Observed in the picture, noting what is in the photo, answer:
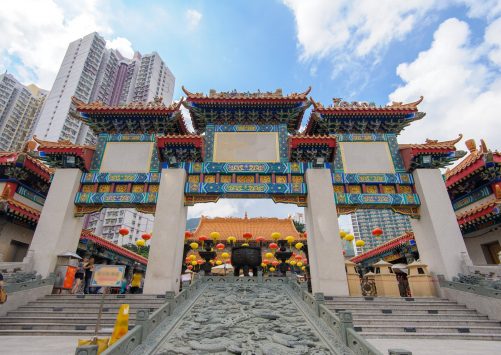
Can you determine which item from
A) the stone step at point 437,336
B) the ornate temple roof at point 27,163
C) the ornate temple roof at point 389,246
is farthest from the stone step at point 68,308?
the ornate temple roof at point 389,246

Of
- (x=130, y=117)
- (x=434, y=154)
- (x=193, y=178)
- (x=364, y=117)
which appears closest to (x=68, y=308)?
(x=193, y=178)

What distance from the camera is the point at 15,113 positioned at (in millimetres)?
63219

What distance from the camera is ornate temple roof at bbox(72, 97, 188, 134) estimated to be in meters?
13.6

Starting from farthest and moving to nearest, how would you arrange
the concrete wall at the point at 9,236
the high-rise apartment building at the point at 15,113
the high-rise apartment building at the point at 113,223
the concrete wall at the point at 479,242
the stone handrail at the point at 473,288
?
1. the high-rise apartment building at the point at 113,223
2. the high-rise apartment building at the point at 15,113
3. the concrete wall at the point at 479,242
4. the concrete wall at the point at 9,236
5. the stone handrail at the point at 473,288

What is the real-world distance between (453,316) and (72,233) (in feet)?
50.0

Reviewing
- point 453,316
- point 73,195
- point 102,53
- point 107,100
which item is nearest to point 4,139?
point 107,100

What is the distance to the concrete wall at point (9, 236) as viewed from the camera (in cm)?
1179

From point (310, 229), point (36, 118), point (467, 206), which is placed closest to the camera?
point (310, 229)

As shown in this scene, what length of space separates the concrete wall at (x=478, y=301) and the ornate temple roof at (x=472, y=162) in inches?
256

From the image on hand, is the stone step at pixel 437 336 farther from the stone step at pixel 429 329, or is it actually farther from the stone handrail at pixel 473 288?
the stone handrail at pixel 473 288

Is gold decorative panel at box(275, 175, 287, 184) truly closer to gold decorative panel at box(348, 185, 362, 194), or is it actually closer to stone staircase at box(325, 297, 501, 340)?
gold decorative panel at box(348, 185, 362, 194)

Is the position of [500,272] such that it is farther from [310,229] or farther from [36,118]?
[36,118]

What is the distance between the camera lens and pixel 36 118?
67125mm

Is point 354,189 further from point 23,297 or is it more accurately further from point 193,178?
point 23,297
